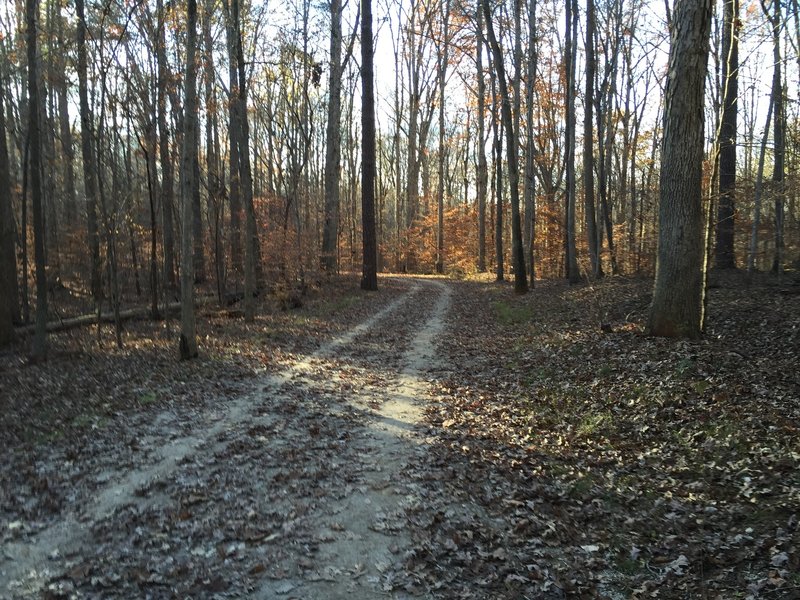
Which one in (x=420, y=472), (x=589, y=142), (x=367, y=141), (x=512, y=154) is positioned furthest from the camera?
(x=367, y=141)

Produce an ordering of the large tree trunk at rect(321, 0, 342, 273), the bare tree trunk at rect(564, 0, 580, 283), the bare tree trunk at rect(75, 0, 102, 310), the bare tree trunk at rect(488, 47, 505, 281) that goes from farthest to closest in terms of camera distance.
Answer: the bare tree trunk at rect(488, 47, 505, 281), the large tree trunk at rect(321, 0, 342, 273), the bare tree trunk at rect(564, 0, 580, 283), the bare tree trunk at rect(75, 0, 102, 310)

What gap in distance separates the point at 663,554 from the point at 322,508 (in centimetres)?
287

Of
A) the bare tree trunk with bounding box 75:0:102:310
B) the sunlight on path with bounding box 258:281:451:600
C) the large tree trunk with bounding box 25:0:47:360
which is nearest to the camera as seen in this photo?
the sunlight on path with bounding box 258:281:451:600

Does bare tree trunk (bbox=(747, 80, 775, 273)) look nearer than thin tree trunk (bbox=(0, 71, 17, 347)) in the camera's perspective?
Yes

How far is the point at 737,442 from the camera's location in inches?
217

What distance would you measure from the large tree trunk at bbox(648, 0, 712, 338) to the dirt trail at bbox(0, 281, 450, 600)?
190 inches

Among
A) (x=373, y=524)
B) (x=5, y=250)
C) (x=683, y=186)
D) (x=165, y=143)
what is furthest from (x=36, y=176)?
(x=683, y=186)

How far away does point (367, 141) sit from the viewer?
22.6 meters

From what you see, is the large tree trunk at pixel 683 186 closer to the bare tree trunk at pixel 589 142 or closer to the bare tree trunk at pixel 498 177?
the bare tree trunk at pixel 589 142

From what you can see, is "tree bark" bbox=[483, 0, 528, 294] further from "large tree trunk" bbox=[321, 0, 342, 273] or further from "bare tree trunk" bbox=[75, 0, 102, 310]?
"bare tree trunk" bbox=[75, 0, 102, 310]

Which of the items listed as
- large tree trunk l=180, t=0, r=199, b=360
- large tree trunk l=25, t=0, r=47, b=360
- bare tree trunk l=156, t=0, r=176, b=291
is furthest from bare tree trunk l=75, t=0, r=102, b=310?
large tree trunk l=180, t=0, r=199, b=360

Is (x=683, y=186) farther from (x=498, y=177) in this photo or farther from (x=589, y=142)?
(x=498, y=177)

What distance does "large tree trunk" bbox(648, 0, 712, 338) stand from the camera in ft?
27.7

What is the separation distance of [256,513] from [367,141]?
65.0ft
